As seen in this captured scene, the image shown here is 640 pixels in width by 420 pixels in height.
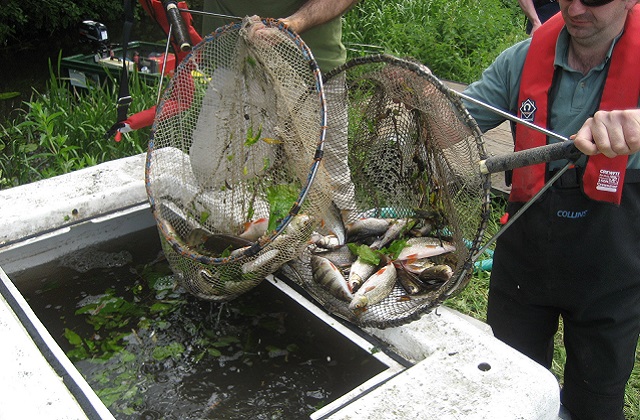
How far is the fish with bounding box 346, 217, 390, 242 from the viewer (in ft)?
10.1

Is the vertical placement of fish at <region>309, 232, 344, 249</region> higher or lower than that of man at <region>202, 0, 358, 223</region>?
lower

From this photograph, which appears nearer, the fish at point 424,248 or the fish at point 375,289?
the fish at point 375,289

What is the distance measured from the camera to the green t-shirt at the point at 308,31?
12.6 ft

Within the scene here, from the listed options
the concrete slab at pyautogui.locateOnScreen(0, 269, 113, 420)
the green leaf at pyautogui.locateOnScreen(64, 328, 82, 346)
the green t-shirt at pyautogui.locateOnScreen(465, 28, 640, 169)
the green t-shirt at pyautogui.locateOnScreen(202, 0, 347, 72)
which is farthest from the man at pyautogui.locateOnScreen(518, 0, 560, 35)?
the concrete slab at pyautogui.locateOnScreen(0, 269, 113, 420)

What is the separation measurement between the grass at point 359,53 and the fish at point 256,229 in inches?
76.3

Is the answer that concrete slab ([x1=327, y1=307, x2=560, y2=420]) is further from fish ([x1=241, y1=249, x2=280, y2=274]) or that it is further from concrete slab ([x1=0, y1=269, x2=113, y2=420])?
concrete slab ([x1=0, y1=269, x2=113, y2=420])

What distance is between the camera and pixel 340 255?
2.99 meters

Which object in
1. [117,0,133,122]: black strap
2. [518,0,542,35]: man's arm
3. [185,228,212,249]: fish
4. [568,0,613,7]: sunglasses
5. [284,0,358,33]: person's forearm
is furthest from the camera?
[518,0,542,35]: man's arm

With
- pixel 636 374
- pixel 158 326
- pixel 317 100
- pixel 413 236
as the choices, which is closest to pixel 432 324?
pixel 413 236

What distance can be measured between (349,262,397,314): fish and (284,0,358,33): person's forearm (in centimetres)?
133

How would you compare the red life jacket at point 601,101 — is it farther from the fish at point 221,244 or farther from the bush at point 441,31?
the bush at point 441,31

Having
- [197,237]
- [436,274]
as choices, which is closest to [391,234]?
[436,274]

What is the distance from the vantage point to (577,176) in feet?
8.62

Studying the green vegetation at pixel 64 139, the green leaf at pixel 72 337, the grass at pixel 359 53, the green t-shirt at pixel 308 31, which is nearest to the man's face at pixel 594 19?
the green t-shirt at pixel 308 31
